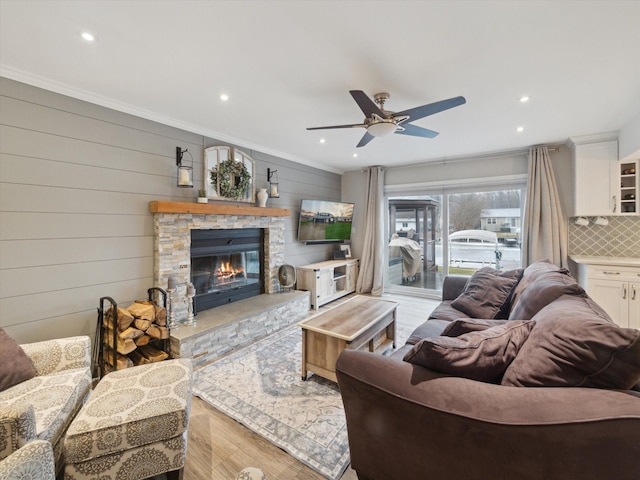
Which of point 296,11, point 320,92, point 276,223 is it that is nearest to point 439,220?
point 276,223

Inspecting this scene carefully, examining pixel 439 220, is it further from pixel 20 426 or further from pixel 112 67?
pixel 20 426

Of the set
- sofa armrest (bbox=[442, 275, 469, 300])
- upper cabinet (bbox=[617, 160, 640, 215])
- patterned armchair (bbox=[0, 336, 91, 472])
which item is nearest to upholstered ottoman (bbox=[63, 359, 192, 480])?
patterned armchair (bbox=[0, 336, 91, 472])

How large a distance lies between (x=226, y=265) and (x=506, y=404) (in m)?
3.48

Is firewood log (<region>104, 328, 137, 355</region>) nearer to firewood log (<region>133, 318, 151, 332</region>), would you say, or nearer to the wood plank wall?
firewood log (<region>133, 318, 151, 332</region>)

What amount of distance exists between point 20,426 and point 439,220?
18.3 ft

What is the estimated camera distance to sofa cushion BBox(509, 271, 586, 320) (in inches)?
66.6

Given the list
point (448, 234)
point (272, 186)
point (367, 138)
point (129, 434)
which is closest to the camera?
point (129, 434)

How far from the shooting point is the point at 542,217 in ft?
13.6

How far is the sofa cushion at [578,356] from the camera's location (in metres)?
0.96

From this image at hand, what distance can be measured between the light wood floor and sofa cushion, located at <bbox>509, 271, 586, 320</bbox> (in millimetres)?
1490

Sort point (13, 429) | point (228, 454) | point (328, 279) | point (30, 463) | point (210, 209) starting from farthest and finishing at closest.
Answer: point (328, 279) → point (210, 209) → point (228, 454) → point (13, 429) → point (30, 463)

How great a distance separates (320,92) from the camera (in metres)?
2.52

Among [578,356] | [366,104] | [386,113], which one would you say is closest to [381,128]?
[386,113]

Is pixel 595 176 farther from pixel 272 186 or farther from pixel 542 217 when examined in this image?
pixel 272 186
